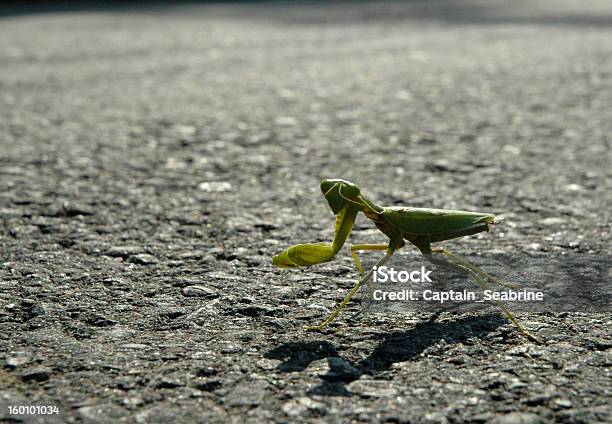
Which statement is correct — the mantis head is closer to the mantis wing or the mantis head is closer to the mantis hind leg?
the mantis wing

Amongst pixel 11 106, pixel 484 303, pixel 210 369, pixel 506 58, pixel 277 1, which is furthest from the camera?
pixel 277 1

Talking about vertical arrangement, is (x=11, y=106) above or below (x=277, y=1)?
below

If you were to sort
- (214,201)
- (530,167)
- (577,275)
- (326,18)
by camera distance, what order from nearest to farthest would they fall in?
(577,275)
(214,201)
(530,167)
(326,18)

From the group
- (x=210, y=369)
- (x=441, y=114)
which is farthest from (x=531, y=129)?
(x=210, y=369)

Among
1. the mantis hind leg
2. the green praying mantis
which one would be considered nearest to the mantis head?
the green praying mantis

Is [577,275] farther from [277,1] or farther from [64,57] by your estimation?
[277,1]

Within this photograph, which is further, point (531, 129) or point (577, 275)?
point (531, 129)

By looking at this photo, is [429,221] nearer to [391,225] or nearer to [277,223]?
[391,225]
